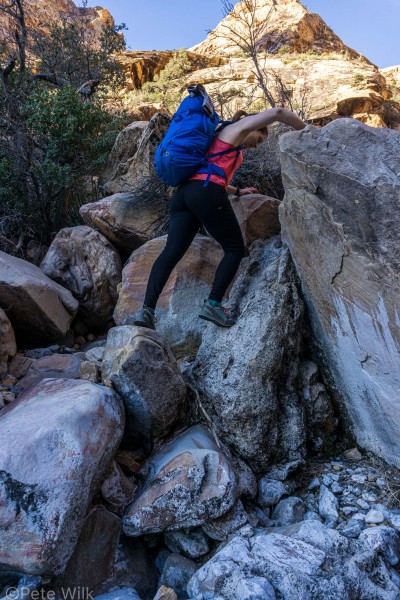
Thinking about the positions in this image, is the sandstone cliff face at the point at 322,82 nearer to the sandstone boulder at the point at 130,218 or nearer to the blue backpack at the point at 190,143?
the sandstone boulder at the point at 130,218

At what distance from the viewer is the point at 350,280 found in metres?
2.77

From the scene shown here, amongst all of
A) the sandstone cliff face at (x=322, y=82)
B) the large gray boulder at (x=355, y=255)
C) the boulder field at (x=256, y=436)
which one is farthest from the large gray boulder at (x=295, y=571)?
the sandstone cliff face at (x=322, y=82)

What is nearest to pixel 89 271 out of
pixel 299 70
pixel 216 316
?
pixel 216 316

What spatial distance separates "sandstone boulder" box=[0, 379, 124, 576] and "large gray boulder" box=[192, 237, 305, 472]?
0.67 m

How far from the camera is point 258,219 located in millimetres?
4027

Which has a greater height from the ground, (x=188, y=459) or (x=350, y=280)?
(x=350, y=280)

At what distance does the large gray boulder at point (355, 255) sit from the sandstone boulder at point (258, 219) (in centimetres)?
87

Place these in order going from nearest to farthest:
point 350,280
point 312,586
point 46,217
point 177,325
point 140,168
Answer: point 312,586 → point 350,280 → point 177,325 → point 140,168 → point 46,217

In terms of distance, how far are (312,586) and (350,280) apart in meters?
1.57

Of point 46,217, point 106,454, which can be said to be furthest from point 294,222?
point 46,217

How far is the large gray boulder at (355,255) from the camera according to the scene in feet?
8.51

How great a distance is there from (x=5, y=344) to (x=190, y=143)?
7.10 ft

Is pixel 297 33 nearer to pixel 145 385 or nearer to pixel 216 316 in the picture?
pixel 216 316

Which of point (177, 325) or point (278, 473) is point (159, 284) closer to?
point (177, 325)
